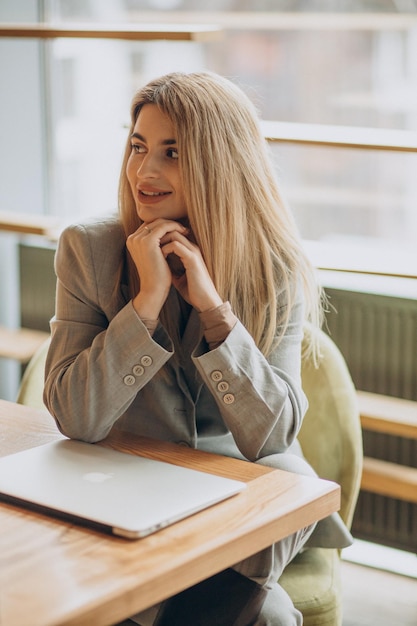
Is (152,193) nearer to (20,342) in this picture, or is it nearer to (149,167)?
(149,167)

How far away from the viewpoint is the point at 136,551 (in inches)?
47.2

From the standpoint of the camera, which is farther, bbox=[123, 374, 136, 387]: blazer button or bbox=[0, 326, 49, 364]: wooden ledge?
bbox=[0, 326, 49, 364]: wooden ledge

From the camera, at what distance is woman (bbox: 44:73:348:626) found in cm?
163

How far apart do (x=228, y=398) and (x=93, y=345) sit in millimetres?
237

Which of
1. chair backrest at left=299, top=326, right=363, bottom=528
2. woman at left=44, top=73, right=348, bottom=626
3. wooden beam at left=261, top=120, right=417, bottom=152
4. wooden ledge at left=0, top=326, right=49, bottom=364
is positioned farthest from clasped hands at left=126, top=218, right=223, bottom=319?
wooden ledge at left=0, top=326, right=49, bottom=364

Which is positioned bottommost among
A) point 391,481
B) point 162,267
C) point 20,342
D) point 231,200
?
point 391,481

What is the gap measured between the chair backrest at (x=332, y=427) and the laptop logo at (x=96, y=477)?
27.6 inches

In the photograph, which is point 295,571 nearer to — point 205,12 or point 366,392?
point 366,392

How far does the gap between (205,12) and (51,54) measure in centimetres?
67

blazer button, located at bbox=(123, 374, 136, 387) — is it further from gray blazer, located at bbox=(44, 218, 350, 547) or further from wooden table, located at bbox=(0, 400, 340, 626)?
wooden table, located at bbox=(0, 400, 340, 626)

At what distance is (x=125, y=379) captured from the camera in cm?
163

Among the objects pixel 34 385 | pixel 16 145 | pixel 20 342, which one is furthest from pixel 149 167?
pixel 16 145

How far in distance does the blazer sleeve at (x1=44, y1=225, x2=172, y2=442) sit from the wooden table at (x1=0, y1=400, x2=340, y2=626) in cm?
14

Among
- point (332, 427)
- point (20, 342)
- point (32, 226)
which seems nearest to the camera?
point (332, 427)
